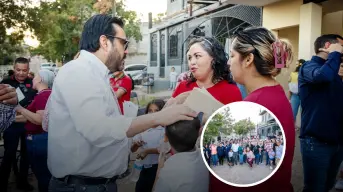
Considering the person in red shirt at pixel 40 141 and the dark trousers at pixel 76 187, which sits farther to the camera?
the person in red shirt at pixel 40 141

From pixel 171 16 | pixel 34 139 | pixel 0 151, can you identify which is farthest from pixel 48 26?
pixel 34 139

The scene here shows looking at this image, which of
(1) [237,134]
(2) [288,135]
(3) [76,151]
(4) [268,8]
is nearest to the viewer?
(1) [237,134]

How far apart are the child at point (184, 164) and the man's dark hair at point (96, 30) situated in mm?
528

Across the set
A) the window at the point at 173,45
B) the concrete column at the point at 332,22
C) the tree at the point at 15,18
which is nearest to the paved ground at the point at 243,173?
the concrete column at the point at 332,22

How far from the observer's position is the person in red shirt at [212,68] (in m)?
1.71

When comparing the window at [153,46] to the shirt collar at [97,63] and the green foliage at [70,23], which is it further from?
the shirt collar at [97,63]

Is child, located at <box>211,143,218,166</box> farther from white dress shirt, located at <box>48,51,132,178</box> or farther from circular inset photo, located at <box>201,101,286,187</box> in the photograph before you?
white dress shirt, located at <box>48,51,132,178</box>

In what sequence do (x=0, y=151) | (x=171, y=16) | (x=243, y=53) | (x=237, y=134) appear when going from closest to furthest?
(x=237, y=134)
(x=243, y=53)
(x=0, y=151)
(x=171, y=16)

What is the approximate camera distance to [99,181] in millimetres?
1545

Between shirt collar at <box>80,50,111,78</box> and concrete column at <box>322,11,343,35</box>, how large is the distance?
708 cm

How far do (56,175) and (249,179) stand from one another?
3.11ft

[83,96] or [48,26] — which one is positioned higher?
[48,26]

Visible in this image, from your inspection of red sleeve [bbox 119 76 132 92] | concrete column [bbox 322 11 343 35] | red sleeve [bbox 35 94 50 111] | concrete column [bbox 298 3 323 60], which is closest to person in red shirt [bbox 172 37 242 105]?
red sleeve [bbox 35 94 50 111]

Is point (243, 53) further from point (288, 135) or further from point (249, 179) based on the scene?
point (249, 179)
